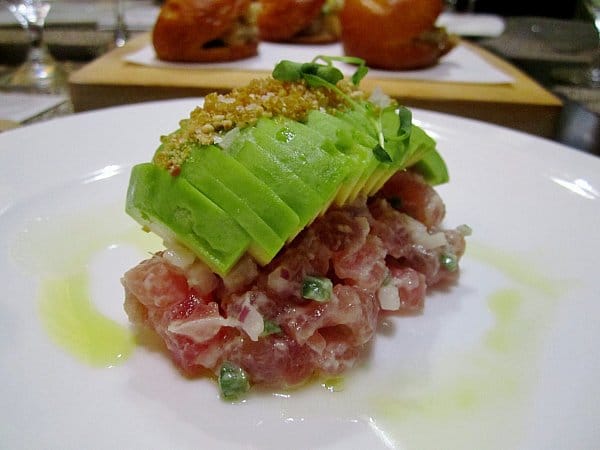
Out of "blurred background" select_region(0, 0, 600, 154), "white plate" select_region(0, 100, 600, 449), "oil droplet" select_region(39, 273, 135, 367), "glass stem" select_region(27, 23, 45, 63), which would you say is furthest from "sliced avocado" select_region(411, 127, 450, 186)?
"glass stem" select_region(27, 23, 45, 63)

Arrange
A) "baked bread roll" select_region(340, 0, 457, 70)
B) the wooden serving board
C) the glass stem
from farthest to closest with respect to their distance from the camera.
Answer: the glass stem, "baked bread roll" select_region(340, 0, 457, 70), the wooden serving board

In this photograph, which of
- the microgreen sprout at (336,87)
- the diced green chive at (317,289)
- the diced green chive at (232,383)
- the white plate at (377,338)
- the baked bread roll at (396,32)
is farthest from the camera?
the baked bread roll at (396,32)

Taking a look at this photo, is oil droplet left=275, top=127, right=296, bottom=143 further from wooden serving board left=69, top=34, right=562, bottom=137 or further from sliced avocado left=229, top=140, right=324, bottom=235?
wooden serving board left=69, top=34, right=562, bottom=137

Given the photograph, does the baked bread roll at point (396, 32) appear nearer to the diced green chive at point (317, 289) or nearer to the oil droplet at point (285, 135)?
the oil droplet at point (285, 135)

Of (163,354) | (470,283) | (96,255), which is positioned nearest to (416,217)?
(470,283)

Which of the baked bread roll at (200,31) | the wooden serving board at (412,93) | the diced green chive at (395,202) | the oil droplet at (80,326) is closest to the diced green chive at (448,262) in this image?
the diced green chive at (395,202)

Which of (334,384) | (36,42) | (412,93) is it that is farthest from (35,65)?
(334,384)
